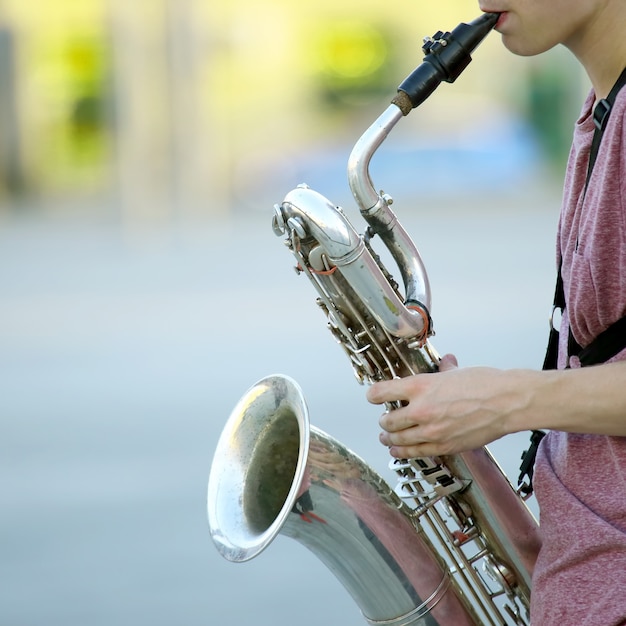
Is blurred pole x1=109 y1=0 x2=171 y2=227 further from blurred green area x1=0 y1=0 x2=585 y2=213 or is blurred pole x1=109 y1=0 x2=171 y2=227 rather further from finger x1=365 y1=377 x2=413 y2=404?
finger x1=365 y1=377 x2=413 y2=404

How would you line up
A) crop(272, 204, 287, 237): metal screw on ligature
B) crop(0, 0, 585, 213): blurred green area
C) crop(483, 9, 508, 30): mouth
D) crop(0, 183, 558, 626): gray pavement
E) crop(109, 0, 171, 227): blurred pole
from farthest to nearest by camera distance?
crop(0, 0, 585, 213): blurred green area, crop(109, 0, 171, 227): blurred pole, crop(0, 183, 558, 626): gray pavement, crop(272, 204, 287, 237): metal screw on ligature, crop(483, 9, 508, 30): mouth

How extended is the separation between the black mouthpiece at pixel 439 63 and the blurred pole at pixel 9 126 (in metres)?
17.7

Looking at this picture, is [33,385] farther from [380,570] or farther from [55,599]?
[380,570]

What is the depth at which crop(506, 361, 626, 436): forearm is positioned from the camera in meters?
1.57

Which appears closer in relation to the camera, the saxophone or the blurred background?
the saxophone

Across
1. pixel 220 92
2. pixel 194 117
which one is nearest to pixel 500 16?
pixel 194 117

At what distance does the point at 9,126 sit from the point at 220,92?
11.9 feet

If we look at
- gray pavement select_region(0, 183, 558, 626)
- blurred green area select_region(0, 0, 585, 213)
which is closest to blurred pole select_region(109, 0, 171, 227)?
blurred green area select_region(0, 0, 585, 213)

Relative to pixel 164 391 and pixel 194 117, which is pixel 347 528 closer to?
pixel 164 391

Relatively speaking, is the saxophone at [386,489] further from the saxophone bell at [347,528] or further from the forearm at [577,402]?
the forearm at [577,402]

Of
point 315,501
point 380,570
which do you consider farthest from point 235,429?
point 380,570

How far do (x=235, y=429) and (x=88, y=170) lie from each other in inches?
679

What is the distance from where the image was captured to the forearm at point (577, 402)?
157cm

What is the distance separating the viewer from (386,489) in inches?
84.0
